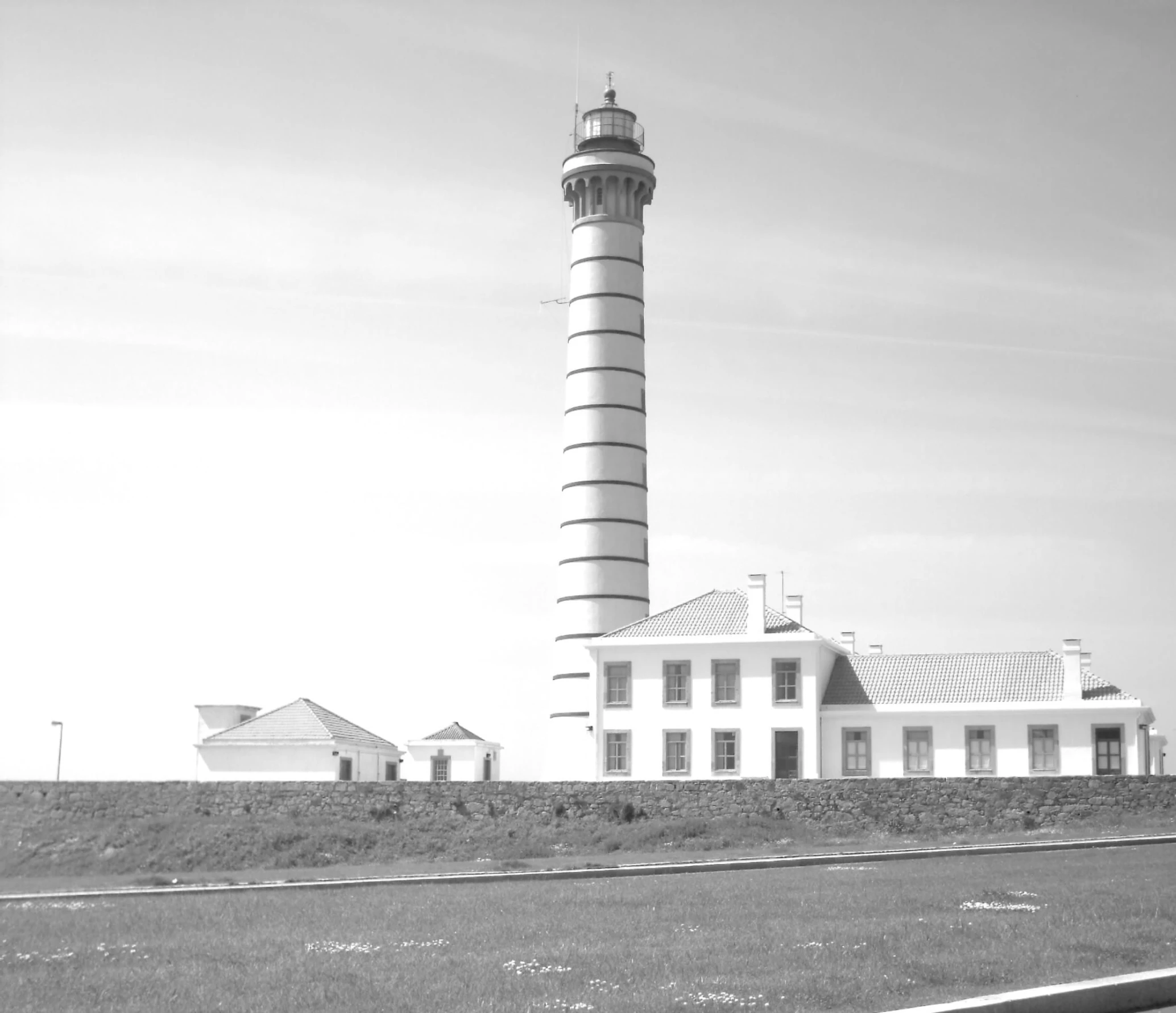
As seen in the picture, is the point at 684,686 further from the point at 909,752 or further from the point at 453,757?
the point at 453,757

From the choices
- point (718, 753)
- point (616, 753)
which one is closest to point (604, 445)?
point (616, 753)

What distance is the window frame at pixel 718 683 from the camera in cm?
3656

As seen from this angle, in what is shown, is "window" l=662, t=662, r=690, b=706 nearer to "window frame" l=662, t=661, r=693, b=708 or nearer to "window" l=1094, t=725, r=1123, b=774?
"window frame" l=662, t=661, r=693, b=708

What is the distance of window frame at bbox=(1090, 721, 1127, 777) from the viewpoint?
34125 mm

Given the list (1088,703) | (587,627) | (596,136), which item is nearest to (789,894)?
(1088,703)

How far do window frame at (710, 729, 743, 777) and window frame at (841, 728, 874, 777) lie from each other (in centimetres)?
245

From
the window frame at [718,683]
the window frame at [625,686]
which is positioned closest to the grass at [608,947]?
the window frame at [718,683]

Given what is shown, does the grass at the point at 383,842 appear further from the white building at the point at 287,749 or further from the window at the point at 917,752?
the white building at the point at 287,749

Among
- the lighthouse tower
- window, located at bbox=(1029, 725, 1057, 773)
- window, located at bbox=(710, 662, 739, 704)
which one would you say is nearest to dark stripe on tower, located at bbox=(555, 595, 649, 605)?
the lighthouse tower

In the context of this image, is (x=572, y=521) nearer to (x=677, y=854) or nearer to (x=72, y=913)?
(x=677, y=854)

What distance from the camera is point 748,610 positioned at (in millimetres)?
37281

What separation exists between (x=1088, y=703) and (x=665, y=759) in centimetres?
1003

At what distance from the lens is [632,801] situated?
32.6m

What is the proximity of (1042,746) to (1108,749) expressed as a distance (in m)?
1.46
